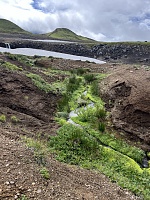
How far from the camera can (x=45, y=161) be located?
9.73 metres

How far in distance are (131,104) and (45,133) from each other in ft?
23.5

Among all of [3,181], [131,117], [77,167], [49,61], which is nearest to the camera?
[3,181]

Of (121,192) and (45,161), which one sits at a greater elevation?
(45,161)

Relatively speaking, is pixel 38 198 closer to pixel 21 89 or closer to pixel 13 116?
pixel 13 116

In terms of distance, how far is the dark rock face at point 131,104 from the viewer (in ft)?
54.2

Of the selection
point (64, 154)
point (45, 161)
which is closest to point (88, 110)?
point (64, 154)

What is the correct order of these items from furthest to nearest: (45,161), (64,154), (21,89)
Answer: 1. (21,89)
2. (64,154)
3. (45,161)

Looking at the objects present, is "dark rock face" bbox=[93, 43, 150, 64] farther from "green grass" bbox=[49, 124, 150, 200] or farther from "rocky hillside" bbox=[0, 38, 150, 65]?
"green grass" bbox=[49, 124, 150, 200]

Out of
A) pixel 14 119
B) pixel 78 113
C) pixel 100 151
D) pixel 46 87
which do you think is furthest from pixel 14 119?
pixel 46 87

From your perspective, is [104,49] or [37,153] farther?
[104,49]

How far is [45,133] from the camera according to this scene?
45.5 feet

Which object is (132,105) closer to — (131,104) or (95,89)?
(131,104)

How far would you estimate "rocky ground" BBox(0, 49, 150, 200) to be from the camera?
7.92 metres

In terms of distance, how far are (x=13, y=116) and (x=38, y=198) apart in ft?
26.1
